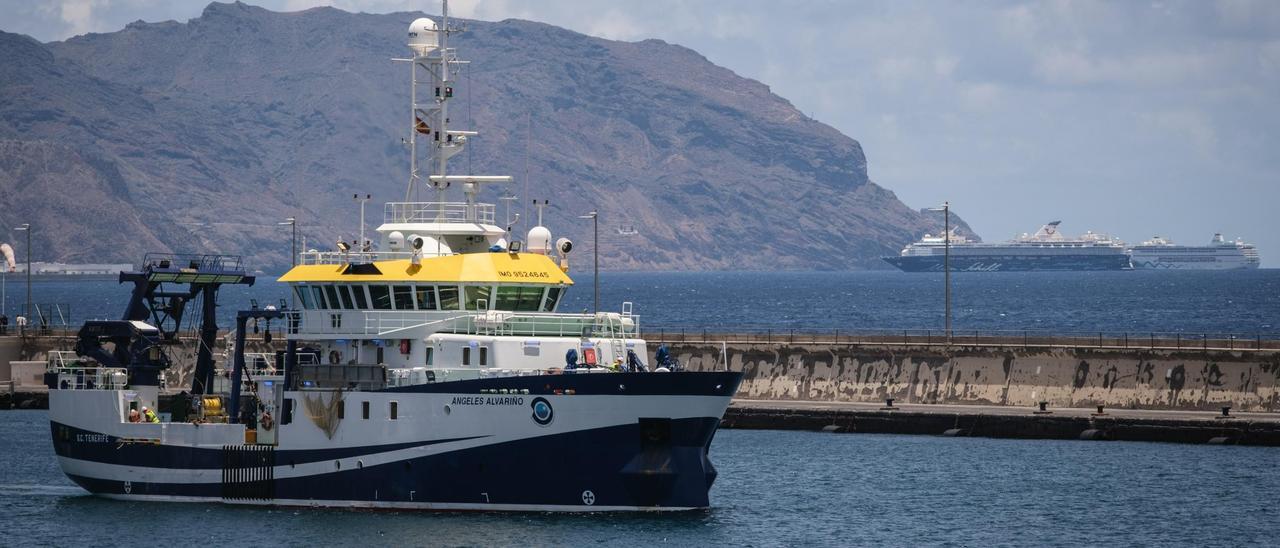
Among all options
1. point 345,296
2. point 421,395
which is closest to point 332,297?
point 345,296

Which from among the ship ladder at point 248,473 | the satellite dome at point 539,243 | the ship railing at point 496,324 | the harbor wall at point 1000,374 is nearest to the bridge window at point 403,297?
the ship railing at point 496,324

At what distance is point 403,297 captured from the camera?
149ft

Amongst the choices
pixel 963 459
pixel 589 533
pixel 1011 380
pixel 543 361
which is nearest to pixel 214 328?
pixel 543 361

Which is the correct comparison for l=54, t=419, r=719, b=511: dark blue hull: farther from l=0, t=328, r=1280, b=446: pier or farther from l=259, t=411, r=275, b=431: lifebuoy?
l=0, t=328, r=1280, b=446: pier

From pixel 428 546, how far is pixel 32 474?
2066 centimetres

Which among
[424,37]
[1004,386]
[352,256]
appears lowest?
[1004,386]

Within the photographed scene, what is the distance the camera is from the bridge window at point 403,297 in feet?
148

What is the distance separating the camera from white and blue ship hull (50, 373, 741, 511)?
42.0 metres

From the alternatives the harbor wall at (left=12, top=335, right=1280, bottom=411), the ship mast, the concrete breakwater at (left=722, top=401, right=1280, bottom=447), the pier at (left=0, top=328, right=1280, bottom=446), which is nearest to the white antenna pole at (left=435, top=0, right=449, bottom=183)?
the ship mast

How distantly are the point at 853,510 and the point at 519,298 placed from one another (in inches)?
417

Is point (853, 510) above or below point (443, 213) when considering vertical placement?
below

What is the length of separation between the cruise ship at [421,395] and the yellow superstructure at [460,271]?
0.05 metres

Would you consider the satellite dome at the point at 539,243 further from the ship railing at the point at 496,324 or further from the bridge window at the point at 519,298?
the ship railing at the point at 496,324

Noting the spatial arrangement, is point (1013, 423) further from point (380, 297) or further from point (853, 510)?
point (380, 297)
